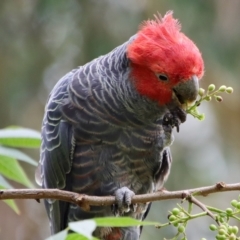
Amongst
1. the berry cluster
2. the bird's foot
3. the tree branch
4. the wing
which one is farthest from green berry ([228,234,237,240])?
the wing

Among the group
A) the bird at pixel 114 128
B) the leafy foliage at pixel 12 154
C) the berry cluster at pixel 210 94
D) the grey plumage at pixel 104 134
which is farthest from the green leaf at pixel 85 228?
the grey plumage at pixel 104 134

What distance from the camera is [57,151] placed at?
2.59 m

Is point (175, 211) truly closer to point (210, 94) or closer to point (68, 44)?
point (210, 94)

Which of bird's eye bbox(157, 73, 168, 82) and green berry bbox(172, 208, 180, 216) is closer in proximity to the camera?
green berry bbox(172, 208, 180, 216)

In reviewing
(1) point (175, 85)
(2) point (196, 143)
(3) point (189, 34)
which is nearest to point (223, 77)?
(3) point (189, 34)

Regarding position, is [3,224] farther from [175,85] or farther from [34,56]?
[175,85]

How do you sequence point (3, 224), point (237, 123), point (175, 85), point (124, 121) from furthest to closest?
point (237, 123) < point (3, 224) < point (124, 121) < point (175, 85)

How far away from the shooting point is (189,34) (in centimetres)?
492

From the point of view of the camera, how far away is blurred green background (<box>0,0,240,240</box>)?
4859 millimetres

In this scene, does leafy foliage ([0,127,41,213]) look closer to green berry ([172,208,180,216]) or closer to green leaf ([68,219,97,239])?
green berry ([172,208,180,216])

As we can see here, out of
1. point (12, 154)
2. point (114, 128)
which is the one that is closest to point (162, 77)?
point (114, 128)

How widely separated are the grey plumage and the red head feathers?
106 mm

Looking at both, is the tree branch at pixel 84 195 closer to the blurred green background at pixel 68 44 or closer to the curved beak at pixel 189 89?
the curved beak at pixel 189 89

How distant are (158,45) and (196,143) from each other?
386 centimetres
